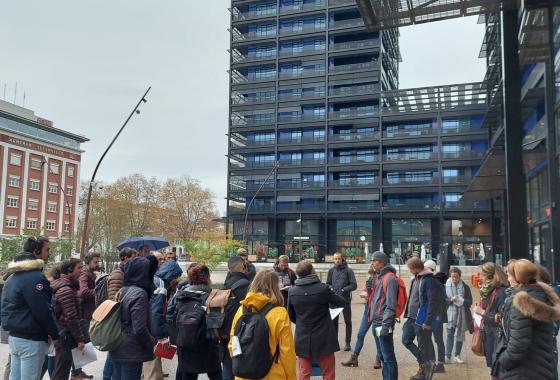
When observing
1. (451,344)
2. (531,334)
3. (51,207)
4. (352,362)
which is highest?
(51,207)

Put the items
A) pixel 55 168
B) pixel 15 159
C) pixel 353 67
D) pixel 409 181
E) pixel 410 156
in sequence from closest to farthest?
pixel 409 181 < pixel 410 156 < pixel 353 67 < pixel 15 159 < pixel 55 168

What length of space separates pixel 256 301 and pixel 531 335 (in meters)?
2.23

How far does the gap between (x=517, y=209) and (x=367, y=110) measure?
5448 centimetres

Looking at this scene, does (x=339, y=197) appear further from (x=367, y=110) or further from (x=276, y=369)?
(x=276, y=369)

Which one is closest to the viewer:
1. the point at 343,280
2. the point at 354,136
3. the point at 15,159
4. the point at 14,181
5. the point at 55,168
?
the point at 343,280

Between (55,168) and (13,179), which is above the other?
(55,168)

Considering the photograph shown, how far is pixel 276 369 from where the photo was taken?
3939 mm

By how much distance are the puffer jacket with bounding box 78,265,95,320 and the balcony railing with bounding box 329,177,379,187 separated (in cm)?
5349

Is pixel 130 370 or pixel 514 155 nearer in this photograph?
pixel 130 370

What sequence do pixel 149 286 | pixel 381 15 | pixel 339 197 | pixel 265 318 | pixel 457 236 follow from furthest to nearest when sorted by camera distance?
pixel 339 197 → pixel 457 236 → pixel 381 15 → pixel 149 286 → pixel 265 318

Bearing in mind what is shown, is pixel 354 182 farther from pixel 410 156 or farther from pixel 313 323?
pixel 313 323

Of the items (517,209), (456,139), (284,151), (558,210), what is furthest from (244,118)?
(517,209)

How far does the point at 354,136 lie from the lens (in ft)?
198

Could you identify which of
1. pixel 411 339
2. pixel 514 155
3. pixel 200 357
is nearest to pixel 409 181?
pixel 514 155
